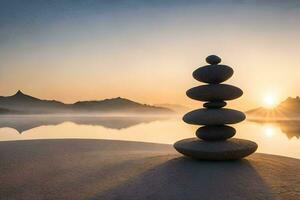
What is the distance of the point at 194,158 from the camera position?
12750 millimetres

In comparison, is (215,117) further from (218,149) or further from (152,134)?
(152,134)

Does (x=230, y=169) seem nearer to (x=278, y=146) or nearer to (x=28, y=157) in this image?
(x=28, y=157)

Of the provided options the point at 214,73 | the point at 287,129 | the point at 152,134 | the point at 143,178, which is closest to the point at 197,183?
the point at 143,178

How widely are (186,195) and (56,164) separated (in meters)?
6.16

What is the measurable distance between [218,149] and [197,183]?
2.54m

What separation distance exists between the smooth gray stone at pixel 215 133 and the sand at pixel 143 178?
1.04 m

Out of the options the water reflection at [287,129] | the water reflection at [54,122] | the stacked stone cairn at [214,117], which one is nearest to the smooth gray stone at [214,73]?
the stacked stone cairn at [214,117]

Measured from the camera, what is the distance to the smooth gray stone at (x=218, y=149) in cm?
1190

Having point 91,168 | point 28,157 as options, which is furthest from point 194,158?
point 28,157

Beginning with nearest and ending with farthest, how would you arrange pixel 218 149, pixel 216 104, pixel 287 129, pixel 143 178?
pixel 143 178 → pixel 218 149 → pixel 216 104 → pixel 287 129

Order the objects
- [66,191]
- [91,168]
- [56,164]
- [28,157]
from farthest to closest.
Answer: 1. [28,157]
2. [56,164]
3. [91,168]
4. [66,191]

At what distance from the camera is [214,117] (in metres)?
12.4

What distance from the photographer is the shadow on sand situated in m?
8.79

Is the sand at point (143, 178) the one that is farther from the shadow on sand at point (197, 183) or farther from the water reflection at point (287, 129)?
the water reflection at point (287, 129)
